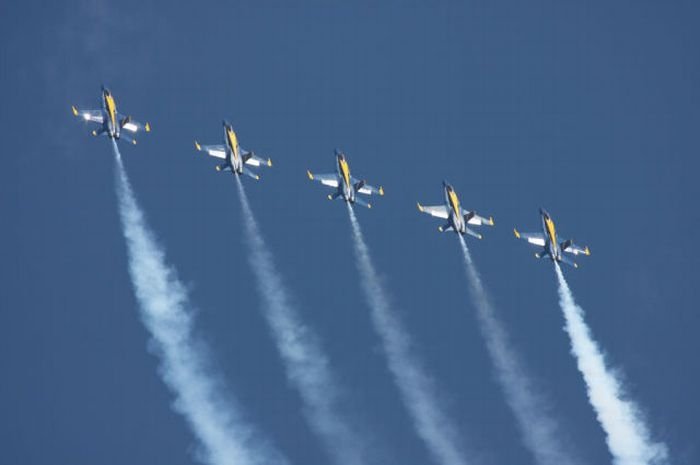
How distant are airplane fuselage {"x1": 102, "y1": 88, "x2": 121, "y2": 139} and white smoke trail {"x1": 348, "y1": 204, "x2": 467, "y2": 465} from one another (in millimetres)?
21889

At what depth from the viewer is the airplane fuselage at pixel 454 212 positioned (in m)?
161

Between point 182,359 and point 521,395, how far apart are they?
98.7ft

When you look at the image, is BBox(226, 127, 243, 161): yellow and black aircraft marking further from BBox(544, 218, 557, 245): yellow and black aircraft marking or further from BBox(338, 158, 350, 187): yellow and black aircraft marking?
BBox(544, 218, 557, 245): yellow and black aircraft marking

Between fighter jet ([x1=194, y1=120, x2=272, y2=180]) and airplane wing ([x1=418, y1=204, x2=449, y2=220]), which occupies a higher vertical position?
airplane wing ([x1=418, y1=204, x2=449, y2=220])

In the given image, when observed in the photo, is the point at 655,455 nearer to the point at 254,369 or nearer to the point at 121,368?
the point at 254,369

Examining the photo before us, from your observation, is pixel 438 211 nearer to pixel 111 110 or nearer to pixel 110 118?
pixel 110 118

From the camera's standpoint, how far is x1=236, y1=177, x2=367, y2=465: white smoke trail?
15925cm

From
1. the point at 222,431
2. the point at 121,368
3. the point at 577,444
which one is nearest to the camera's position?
the point at 222,431

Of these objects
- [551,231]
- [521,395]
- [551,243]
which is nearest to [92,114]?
[551,231]

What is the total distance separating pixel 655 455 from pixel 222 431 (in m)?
36.9

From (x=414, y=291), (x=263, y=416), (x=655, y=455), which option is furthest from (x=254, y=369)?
(x=655, y=455)

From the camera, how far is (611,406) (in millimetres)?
159000

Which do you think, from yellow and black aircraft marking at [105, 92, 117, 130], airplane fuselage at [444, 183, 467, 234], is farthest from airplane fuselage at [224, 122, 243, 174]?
airplane fuselage at [444, 183, 467, 234]

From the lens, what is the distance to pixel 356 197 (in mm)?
163375
